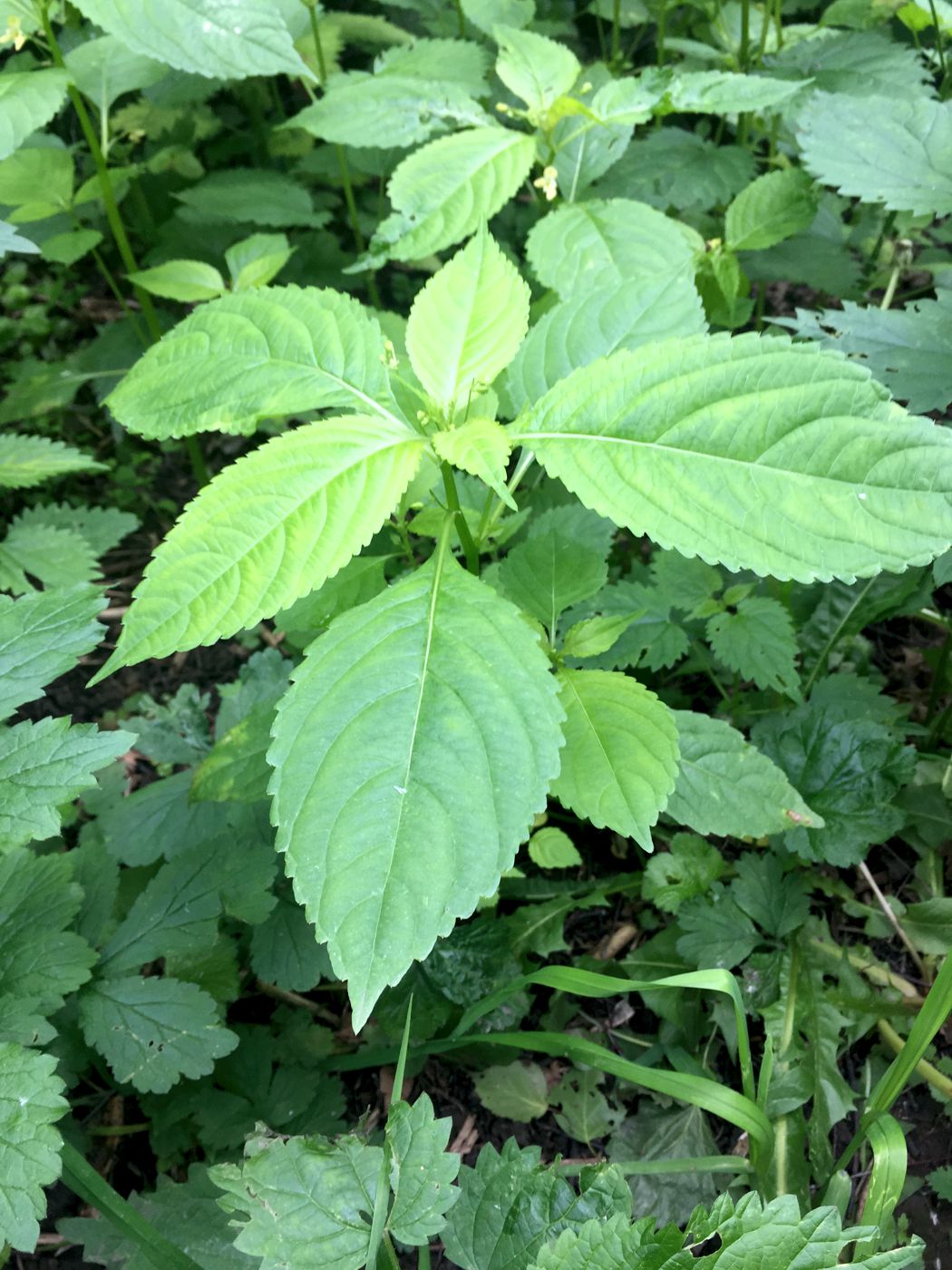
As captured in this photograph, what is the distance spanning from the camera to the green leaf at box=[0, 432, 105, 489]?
2.26 meters

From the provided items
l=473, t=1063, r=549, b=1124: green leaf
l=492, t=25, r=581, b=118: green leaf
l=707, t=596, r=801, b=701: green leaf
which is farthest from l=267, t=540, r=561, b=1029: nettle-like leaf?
l=492, t=25, r=581, b=118: green leaf

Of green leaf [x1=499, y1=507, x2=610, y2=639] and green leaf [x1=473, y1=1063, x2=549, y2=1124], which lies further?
green leaf [x1=473, y1=1063, x2=549, y2=1124]

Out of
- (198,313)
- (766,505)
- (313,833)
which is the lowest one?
(313,833)

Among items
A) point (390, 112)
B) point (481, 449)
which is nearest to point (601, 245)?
point (390, 112)

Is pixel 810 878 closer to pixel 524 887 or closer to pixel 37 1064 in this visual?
pixel 524 887

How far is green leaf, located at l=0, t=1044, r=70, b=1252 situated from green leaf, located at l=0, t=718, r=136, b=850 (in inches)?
12.9

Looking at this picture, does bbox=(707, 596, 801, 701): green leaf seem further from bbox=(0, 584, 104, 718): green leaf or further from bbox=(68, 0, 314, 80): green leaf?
bbox=(68, 0, 314, 80): green leaf

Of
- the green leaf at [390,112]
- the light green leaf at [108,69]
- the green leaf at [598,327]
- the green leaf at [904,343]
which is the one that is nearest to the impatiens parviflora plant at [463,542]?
the green leaf at [598,327]

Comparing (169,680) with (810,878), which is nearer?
(810,878)

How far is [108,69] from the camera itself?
2.51 m

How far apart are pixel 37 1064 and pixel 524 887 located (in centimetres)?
106

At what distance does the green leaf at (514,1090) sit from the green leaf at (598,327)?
134cm

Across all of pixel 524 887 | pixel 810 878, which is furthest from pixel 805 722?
pixel 524 887

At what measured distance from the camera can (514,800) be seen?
1.15 metres
